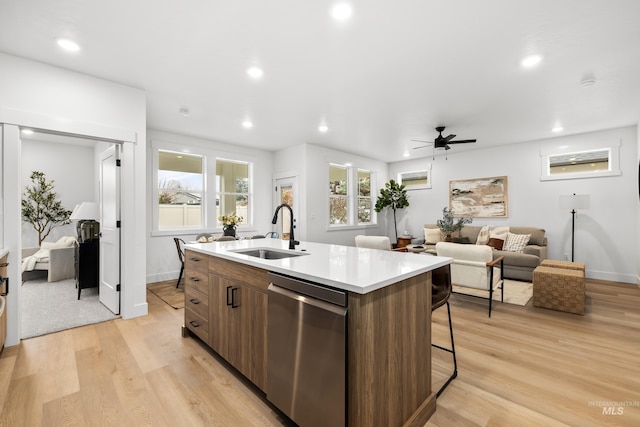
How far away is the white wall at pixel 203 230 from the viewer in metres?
4.91

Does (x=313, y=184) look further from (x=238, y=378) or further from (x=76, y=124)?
→ (x=238, y=378)

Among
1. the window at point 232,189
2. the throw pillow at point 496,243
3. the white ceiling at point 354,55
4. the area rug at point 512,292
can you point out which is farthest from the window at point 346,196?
the area rug at point 512,292

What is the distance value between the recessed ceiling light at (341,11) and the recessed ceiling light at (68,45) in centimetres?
226

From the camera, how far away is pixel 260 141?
581 cm

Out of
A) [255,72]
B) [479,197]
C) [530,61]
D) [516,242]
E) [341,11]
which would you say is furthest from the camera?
[479,197]

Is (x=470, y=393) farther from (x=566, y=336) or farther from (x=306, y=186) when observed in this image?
(x=306, y=186)

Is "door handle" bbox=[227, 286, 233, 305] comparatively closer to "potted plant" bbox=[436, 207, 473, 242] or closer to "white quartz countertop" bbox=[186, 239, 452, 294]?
"white quartz countertop" bbox=[186, 239, 452, 294]

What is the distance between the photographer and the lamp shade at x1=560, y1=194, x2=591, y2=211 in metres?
4.89

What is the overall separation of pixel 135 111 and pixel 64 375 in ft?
8.75

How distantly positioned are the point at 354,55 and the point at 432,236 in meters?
5.12

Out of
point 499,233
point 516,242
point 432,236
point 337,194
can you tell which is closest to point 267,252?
point 337,194

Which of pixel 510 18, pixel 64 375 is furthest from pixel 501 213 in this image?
pixel 64 375

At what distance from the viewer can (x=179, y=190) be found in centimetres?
532

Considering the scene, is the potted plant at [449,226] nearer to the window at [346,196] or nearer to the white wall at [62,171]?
the window at [346,196]
